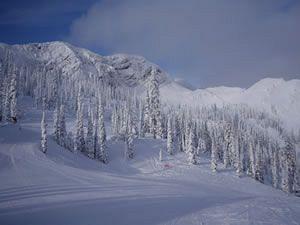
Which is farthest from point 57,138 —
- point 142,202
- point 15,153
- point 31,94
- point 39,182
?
point 31,94

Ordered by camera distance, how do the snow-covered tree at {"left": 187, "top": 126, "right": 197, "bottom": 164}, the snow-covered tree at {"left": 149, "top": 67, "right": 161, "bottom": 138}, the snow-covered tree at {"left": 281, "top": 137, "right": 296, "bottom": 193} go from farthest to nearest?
the snow-covered tree at {"left": 149, "top": 67, "right": 161, "bottom": 138}
the snow-covered tree at {"left": 281, "top": 137, "right": 296, "bottom": 193}
the snow-covered tree at {"left": 187, "top": 126, "right": 197, "bottom": 164}

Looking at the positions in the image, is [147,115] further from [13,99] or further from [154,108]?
[13,99]

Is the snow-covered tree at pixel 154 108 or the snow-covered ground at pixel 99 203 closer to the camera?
the snow-covered ground at pixel 99 203

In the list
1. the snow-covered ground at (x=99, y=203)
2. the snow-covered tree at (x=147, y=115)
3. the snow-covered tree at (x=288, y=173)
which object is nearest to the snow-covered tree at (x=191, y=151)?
the snow-covered tree at (x=147, y=115)

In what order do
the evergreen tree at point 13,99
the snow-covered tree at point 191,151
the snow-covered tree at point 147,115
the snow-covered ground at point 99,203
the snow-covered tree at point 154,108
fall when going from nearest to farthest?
the snow-covered ground at point 99,203 → the snow-covered tree at point 191,151 → the evergreen tree at point 13,99 → the snow-covered tree at point 154,108 → the snow-covered tree at point 147,115

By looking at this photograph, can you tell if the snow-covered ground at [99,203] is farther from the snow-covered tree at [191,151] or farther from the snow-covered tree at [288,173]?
the snow-covered tree at [288,173]

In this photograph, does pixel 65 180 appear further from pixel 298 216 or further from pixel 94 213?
pixel 298 216

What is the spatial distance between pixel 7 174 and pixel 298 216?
35.7 m

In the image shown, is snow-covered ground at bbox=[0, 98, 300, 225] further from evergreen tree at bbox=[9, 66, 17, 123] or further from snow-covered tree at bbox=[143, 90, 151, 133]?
snow-covered tree at bbox=[143, 90, 151, 133]

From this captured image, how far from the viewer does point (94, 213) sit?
24.1m

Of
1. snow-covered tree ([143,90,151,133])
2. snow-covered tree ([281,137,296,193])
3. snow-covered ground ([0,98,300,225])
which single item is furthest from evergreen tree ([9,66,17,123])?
snow-covered tree ([281,137,296,193])

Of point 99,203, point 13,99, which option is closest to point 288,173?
point 13,99

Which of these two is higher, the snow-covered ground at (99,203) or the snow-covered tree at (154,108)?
the snow-covered tree at (154,108)

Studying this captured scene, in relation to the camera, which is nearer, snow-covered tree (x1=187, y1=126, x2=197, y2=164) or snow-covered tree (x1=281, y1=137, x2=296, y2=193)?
snow-covered tree (x1=187, y1=126, x2=197, y2=164)
